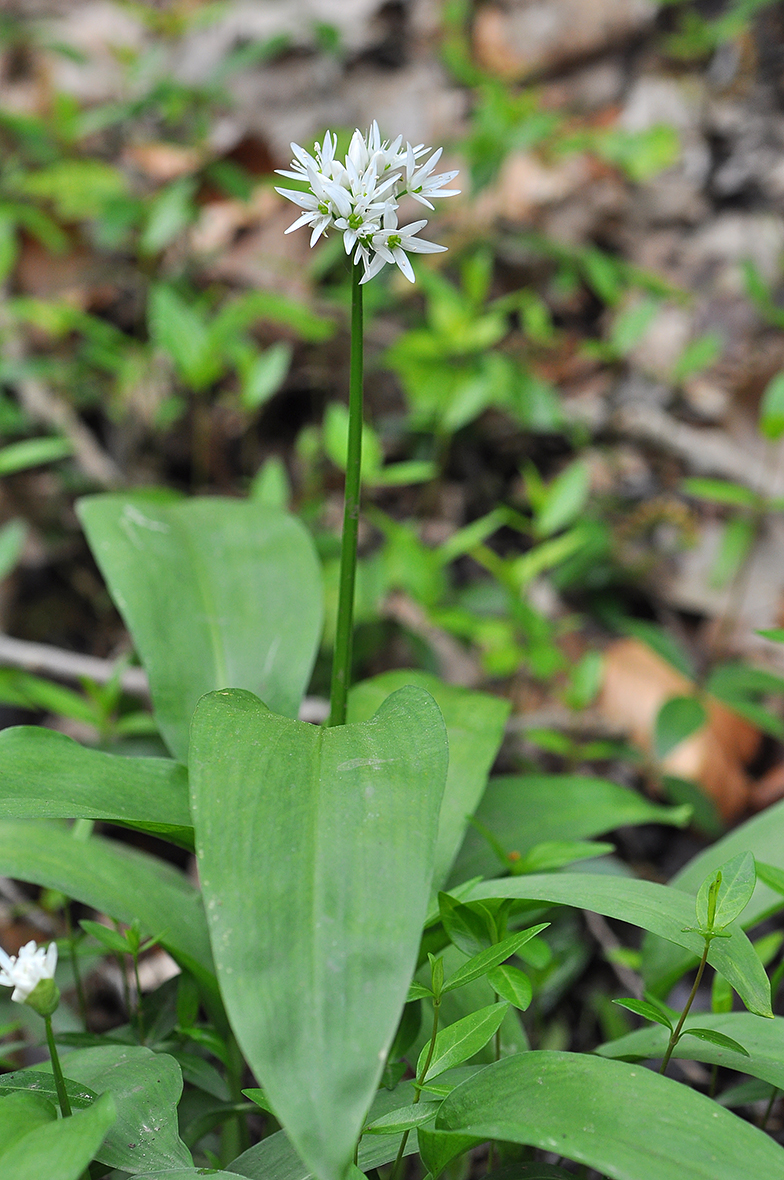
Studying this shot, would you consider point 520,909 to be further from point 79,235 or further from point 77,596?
point 79,235

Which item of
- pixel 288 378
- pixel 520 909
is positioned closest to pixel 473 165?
pixel 288 378

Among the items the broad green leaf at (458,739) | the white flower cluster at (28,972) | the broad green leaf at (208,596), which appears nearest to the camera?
the white flower cluster at (28,972)

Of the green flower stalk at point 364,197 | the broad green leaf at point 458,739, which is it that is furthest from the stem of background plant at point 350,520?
the broad green leaf at point 458,739

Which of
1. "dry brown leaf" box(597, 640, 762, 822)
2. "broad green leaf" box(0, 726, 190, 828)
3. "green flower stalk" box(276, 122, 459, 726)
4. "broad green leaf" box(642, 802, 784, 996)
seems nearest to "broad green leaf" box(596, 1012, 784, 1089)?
"broad green leaf" box(642, 802, 784, 996)

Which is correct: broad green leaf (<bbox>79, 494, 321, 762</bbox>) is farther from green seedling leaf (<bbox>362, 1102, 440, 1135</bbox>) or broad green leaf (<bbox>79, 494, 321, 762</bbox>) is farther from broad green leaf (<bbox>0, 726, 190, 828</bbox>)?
green seedling leaf (<bbox>362, 1102, 440, 1135</bbox>)

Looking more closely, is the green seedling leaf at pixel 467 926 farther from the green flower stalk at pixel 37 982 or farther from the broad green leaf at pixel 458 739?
the green flower stalk at pixel 37 982

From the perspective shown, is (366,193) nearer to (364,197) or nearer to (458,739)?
(364,197)

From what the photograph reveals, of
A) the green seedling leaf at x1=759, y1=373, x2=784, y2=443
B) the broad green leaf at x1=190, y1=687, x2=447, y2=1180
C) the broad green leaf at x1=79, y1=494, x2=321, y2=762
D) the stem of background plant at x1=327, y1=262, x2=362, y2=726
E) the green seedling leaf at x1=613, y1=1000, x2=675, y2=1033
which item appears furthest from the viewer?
the green seedling leaf at x1=759, y1=373, x2=784, y2=443
